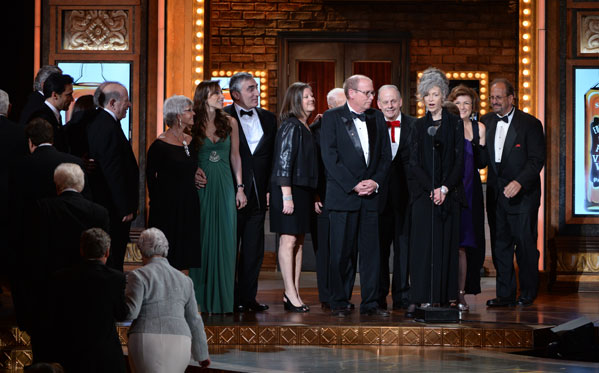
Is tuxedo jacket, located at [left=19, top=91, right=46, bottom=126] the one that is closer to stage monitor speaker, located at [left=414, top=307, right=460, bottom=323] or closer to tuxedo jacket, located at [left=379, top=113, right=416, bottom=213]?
tuxedo jacket, located at [left=379, top=113, right=416, bottom=213]

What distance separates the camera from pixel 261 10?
12094 millimetres

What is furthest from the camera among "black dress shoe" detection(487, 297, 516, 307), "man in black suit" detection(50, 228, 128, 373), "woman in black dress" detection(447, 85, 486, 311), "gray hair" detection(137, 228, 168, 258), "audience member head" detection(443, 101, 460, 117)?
"black dress shoe" detection(487, 297, 516, 307)

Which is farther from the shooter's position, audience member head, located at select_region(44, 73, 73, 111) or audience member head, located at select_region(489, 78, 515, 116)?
audience member head, located at select_region(489, 78, 515, 116)

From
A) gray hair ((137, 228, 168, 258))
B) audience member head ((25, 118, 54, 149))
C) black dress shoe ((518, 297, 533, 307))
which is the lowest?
black dress shoe ((518, 297, 533, 307))

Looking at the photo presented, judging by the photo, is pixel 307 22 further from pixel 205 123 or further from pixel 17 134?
pixel 17 134

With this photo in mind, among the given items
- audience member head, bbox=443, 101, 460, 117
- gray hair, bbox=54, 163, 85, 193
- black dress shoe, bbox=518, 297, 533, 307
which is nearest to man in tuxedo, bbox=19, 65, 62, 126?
gray hair, bbox=54, 163, 85, 193

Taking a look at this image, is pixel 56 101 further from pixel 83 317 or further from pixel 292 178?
pixel 83 317

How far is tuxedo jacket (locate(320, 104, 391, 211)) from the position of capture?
6312 millimetres

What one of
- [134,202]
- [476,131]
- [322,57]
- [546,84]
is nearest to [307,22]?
[322,57]

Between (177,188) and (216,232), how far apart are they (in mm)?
433

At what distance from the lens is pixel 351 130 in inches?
249

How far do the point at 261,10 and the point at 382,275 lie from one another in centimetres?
619

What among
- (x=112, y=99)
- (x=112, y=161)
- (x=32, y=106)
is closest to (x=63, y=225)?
(x=112, y=161)

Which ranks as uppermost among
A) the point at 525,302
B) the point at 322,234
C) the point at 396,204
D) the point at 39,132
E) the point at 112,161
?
the point at 39,132
